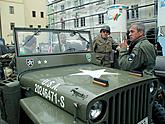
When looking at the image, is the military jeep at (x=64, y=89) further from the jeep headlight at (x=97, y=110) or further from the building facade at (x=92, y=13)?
the building facade at (x=92, y=13)

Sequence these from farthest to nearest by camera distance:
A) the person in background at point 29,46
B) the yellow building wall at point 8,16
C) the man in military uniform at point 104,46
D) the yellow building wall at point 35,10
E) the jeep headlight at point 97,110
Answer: the yellow building wall at point 35,10
the yellow building wall at point 8,16
the man in military uniform at point 104,46
the person in background at point 29,46
the jeep headlight at point 97,110

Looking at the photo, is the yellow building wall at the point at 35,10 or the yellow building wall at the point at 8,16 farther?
the yellow building wall at the point at 35,10

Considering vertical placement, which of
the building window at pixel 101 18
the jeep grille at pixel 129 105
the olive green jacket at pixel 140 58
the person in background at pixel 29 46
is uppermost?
the building window at pixel 101 18

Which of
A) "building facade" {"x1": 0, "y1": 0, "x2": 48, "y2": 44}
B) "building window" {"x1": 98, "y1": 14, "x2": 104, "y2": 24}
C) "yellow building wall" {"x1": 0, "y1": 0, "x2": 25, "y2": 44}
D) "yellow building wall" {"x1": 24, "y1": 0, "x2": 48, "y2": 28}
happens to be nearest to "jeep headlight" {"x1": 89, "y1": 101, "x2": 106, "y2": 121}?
"building window" {"x1": 98, "y1": 14, "x2": 104, "y2": 24}

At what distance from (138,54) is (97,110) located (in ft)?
5.36

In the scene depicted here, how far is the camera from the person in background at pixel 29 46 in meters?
2.89

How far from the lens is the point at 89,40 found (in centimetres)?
358

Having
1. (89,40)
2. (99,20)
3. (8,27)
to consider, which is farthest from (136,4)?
(8,27)

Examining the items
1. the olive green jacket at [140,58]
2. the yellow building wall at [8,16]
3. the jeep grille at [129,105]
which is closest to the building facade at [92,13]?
the yellow building wall at [8,16]

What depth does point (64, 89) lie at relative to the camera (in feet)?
6.57

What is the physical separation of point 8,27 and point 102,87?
31.0m

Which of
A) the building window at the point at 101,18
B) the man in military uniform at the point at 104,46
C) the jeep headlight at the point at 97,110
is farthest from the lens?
the building window at the point at 101,18

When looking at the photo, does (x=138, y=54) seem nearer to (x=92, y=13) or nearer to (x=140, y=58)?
(x=140, y=58)

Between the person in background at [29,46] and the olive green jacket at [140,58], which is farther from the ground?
the person in background at [29,46]
